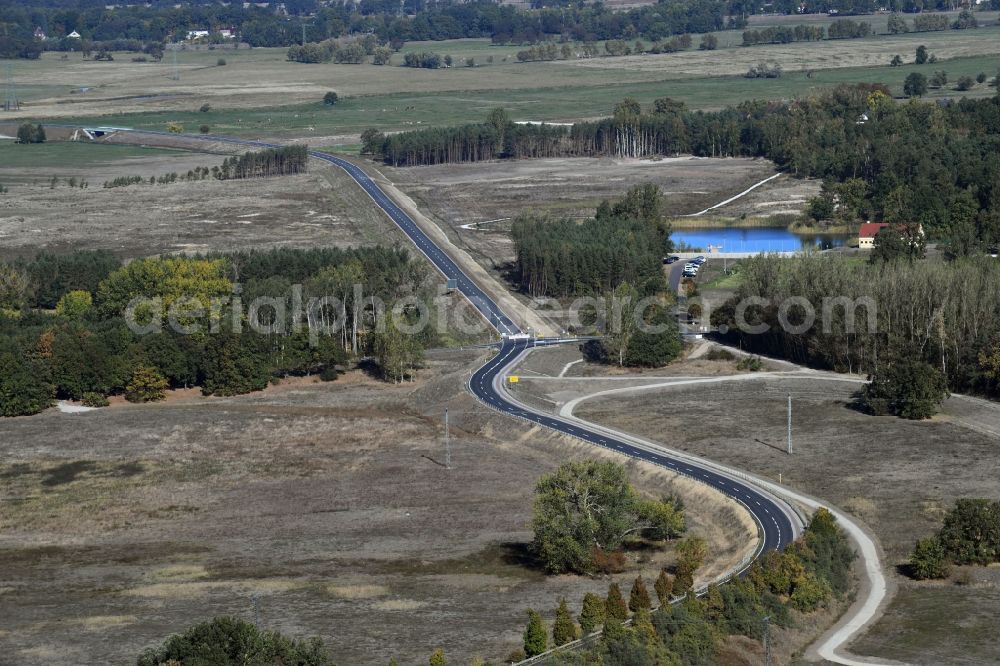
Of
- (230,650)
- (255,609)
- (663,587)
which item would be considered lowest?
(255,609)

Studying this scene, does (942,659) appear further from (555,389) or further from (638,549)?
(555,389)

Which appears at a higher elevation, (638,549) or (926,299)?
(926,299)

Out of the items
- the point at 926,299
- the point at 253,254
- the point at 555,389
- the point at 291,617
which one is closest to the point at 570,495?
the point at 291,617

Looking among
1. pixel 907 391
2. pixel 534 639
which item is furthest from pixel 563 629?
pixel 907 391

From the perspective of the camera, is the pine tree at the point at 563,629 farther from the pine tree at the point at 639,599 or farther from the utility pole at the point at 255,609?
the utility pole at the point at 255,609

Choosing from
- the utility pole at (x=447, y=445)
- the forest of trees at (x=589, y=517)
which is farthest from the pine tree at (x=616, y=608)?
the utility pole at (x=447, y=445)

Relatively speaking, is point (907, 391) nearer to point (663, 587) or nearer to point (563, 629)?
point (663, 587)
